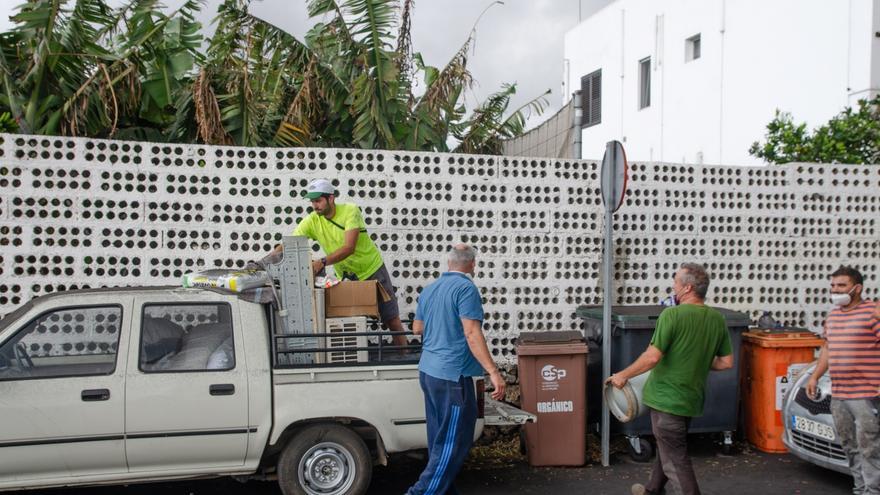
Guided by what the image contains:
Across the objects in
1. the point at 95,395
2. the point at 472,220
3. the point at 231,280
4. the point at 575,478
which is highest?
the point at 472,220

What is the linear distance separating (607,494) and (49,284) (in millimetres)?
5382

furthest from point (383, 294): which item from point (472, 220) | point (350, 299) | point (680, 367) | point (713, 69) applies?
point (713, 69)

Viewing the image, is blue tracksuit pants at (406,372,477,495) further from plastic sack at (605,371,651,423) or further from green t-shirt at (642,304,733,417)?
green t-shirt at (642,304,733,417)

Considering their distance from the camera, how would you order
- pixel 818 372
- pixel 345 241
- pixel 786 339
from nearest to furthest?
pixel 818 372
pixel 345 241
pixel 786 339

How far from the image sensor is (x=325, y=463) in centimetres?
579

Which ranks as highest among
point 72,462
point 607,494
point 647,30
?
point 647,30

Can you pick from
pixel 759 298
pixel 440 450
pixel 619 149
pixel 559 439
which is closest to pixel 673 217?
pixel 759 298

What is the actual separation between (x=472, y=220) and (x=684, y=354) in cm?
361

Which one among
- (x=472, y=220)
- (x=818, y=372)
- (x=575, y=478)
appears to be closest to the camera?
(x=818, y=372)

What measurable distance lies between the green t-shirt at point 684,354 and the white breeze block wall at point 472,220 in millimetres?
3360

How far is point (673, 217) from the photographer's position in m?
9.20

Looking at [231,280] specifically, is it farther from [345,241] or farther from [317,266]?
[345,241]

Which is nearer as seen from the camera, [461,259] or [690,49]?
[461,259]

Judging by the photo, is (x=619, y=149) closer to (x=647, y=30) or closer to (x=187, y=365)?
(x=187, y=365)
